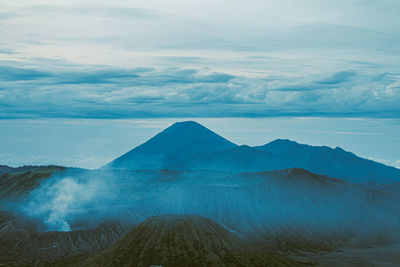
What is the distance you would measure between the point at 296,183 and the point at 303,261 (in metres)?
81.9

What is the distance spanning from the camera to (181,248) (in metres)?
91.1

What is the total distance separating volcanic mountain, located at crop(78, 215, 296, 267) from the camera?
87.9 m

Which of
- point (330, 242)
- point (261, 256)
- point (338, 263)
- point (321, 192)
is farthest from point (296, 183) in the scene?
point (261, 256)

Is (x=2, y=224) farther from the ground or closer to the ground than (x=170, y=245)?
closer to the ground

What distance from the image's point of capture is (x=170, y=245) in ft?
301

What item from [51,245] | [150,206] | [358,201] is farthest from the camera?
[358,201]

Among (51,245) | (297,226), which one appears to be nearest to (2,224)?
(51,245)

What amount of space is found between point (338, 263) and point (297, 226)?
47384 mm

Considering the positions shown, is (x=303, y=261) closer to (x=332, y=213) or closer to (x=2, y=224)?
(x=332, y=213)

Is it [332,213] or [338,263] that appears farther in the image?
[332,213]

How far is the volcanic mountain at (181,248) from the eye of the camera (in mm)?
87919

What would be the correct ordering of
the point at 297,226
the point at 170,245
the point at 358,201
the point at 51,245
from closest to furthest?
the point at 170,245
the point at 51,245
the point at 297,226
the point at 358,201

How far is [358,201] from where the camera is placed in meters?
185

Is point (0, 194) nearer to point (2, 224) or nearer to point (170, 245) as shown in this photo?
point (2, 224)
